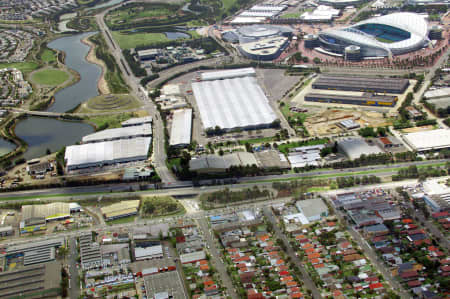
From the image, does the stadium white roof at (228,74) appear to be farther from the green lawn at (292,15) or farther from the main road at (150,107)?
the green lawn at (292,15)

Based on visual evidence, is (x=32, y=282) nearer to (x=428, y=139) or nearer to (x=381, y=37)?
(x=428, y=139)

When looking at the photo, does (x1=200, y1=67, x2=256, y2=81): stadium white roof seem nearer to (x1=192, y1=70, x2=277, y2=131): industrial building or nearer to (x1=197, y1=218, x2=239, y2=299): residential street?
(x1=192, y1=70, x2=277, y2=131): industrial building

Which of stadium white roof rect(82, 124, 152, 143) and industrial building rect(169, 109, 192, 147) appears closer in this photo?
industrial building rect(169, 109, 192, 147)

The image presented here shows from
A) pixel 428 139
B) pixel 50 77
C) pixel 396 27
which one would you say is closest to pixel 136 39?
pixel 50 77

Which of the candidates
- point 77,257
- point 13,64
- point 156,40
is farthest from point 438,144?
point 13,64

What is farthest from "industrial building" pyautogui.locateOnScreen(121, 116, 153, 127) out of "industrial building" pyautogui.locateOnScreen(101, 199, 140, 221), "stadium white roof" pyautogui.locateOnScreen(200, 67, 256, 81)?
"industrial building" pyautogui.locateOnScreen(101, 199, 140, 221)

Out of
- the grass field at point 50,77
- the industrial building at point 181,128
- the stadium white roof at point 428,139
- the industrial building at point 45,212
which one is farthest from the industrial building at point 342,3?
the industrial building at point 45,212

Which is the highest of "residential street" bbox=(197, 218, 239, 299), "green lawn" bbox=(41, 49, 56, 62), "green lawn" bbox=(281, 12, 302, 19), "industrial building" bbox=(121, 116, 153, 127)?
"green lawn" bbox=(41, 49, 56, 62)
